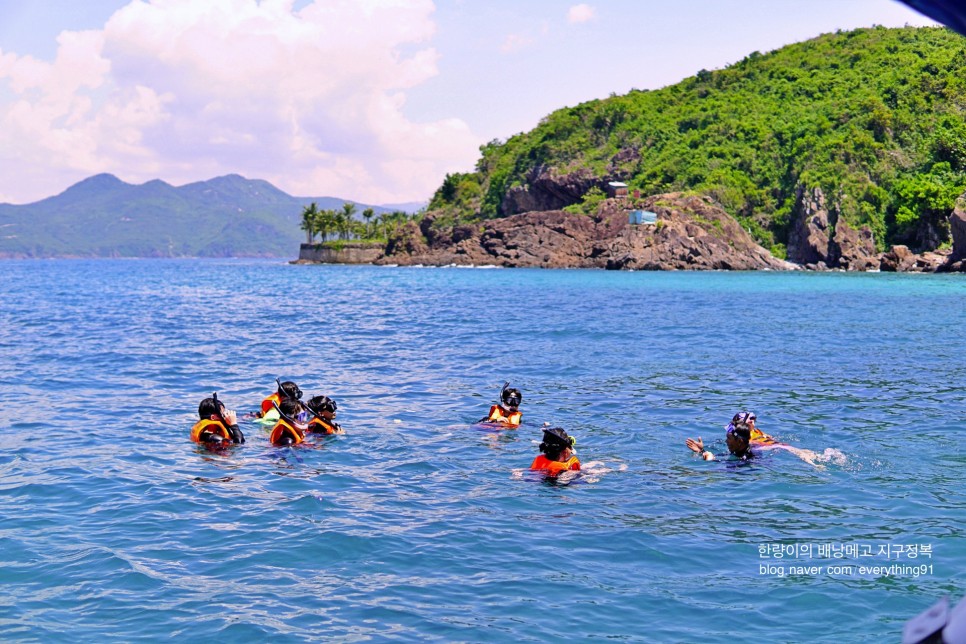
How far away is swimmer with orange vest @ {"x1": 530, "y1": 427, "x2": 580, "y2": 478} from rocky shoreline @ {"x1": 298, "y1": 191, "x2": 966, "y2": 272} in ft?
307

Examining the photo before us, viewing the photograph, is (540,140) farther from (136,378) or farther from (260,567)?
(260,567)

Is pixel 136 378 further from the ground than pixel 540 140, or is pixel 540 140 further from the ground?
pixel 540 140

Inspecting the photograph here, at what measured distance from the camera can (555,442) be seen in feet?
41.1

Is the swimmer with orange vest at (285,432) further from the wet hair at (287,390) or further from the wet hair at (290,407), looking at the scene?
the wet hair at (287,390)

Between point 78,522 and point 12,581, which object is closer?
point 12,581

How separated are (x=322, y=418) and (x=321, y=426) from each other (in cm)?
15

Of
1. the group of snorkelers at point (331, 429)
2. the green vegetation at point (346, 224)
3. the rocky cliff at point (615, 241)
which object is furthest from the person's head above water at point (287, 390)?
the green vegetation at point (346, 224)

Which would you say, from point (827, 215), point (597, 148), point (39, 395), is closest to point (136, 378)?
point (39, 395)

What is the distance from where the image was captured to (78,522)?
1069cm

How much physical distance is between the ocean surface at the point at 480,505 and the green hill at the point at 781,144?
99.2 m

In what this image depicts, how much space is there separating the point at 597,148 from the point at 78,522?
153 meters

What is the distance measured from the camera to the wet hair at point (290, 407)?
49.5 ft

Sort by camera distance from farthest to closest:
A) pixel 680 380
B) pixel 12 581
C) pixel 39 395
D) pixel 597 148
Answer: pixel 597 148 < pixel 680 380 < pixel 39 395 < pixel 12 581

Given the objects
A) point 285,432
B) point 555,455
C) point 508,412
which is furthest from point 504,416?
point 285,432
